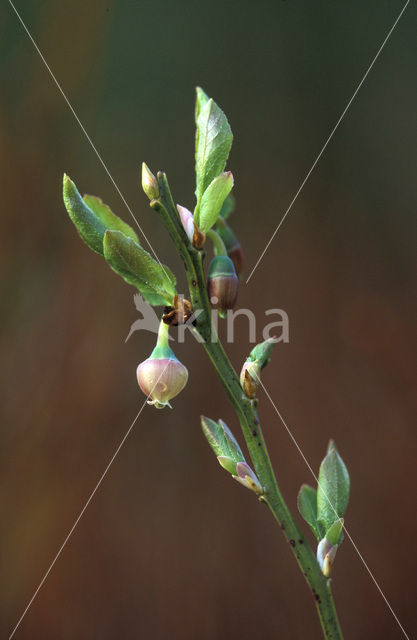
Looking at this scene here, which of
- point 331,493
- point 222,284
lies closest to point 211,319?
point 222,284

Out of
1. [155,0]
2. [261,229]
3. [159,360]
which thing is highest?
[155,0]

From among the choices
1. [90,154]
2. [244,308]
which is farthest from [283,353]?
[90,154]

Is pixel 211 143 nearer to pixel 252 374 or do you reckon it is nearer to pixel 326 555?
pixel 252 374

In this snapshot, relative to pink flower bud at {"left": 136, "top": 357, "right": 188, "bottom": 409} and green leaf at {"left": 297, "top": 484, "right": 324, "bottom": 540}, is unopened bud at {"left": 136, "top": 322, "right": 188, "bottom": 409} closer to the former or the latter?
pink flower bud at {"left": 136, "top": 357, "right": 188, "bottom": 409}

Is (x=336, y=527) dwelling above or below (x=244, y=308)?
below

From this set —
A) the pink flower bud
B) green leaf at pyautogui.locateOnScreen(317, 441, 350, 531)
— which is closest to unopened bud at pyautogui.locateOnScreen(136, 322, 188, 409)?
the pink flower bud

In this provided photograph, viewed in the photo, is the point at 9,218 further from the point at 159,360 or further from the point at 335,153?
the point at 159,360
